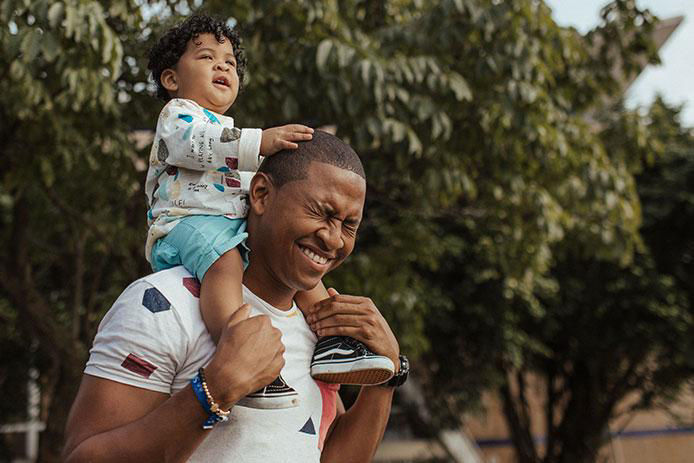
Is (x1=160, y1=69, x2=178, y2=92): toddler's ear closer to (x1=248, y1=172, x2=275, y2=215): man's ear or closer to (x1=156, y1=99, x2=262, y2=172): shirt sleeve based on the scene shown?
(x1=156, y1=99, x2=262, y2=172): shirt sleeve

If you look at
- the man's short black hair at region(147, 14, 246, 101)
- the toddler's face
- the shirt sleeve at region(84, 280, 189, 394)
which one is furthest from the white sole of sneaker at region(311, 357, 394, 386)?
the man's short black hair at region(147, 14, 246, 101)

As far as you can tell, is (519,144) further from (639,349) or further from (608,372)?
(608,372)

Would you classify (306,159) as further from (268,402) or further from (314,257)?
(268,402)

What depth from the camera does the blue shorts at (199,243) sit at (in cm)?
184

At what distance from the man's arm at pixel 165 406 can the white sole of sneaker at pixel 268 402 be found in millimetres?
78

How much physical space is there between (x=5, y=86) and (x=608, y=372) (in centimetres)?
875

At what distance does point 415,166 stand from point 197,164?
411cm

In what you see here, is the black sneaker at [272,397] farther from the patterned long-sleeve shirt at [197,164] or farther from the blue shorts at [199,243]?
the patterned long-sleeve shirt at [197,164]

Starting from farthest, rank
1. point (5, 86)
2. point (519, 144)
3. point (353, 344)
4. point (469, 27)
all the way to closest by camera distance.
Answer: point (519, 144)
point (469, 27)
point (5, 86)
point (353, 344)

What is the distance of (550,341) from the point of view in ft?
36.8

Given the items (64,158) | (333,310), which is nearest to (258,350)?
(333,310)

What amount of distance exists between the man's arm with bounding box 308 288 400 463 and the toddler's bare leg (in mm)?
237

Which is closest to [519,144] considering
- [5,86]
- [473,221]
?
[473,221]

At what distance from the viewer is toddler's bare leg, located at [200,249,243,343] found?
1733mm
